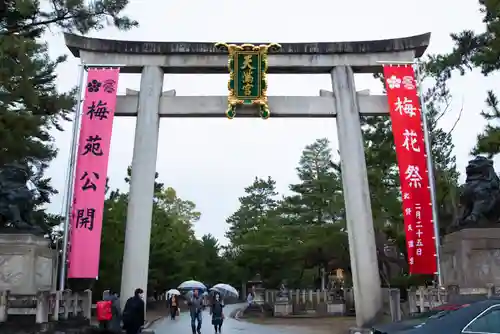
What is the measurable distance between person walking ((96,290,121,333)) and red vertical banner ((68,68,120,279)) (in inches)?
56.4

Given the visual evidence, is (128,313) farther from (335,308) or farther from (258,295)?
(258,295)

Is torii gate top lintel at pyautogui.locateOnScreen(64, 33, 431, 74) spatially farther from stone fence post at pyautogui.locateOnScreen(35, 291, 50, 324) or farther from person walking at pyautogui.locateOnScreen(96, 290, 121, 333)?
stone fence post at pyautogui.locateOnScreen(35, 291, 50, 324)

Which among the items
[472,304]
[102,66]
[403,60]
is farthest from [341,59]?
[472,304]

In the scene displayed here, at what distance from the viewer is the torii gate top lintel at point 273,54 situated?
14.2m

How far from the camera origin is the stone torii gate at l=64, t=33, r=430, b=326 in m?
13.5

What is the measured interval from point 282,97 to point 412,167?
3.80 m

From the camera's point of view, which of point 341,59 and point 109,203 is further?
point 109,203

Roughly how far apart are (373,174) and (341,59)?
8081 millimetres

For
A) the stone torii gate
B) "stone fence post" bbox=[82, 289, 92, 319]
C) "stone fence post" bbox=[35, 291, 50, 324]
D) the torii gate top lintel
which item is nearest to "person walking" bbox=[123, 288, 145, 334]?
"stone fence post" bbox=[35, 291, 50, 324]

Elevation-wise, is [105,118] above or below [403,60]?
below

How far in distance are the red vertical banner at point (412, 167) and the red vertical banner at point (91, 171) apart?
23.7 feet

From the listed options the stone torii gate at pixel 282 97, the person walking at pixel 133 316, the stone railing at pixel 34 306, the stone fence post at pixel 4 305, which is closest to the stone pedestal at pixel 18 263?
the stone railing at pixel 34 306

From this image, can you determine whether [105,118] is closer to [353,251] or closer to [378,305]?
[353,251]

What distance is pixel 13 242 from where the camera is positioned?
35.0 ft
